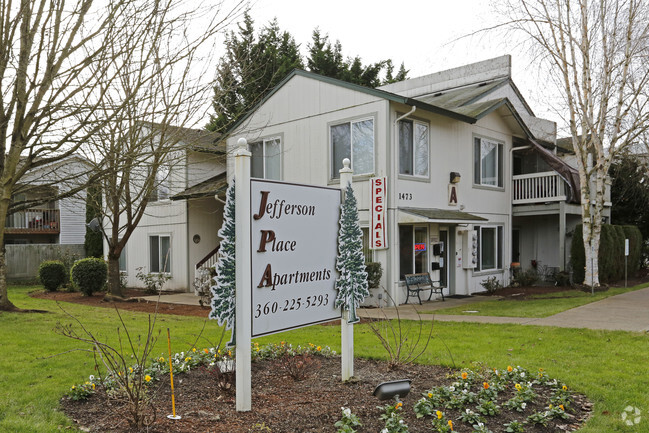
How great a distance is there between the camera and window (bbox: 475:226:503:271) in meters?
17.1

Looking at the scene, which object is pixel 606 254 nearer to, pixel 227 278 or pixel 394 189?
pixel 394 189

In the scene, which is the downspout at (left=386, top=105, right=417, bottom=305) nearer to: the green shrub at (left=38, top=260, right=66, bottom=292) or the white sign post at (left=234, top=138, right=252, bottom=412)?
the white sign post at (left=234, top=138, right=252, bottom=412)

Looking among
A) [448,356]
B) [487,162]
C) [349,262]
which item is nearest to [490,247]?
[487,162]

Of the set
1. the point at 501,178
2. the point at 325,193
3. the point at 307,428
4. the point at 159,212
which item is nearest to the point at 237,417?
the point at 307,428

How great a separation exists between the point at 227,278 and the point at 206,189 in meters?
12.8

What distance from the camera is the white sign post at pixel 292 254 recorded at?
4.62m

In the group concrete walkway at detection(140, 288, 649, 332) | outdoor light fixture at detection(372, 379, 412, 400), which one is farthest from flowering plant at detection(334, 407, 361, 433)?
concrete walkway at detection(140, 288, 649, 332)

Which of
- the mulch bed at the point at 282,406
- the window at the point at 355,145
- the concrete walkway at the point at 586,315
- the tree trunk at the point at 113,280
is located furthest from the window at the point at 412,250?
the tree trunk at the point at 113,280

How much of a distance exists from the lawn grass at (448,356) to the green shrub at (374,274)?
9.89 ft

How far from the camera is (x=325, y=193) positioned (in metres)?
5.43

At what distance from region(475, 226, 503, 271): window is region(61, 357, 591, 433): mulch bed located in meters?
11.7

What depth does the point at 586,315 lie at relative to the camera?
10.7m

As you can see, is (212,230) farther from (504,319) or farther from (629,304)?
(629,304)

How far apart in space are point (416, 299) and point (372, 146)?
444 centimetres
